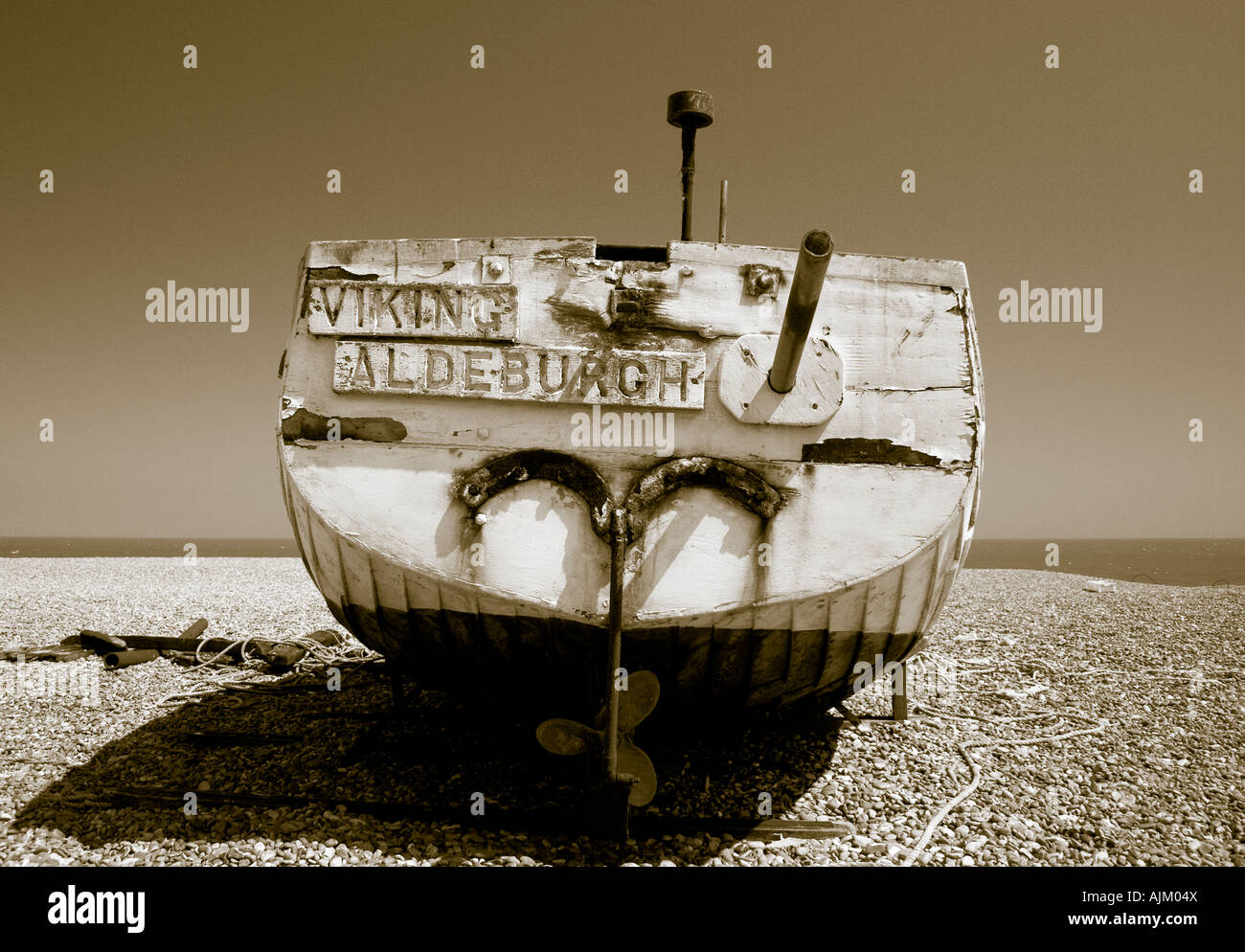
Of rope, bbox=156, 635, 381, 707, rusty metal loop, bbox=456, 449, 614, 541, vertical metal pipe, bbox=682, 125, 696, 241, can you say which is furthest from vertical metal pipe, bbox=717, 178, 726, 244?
rope, bbox=156, 635, 381, 707

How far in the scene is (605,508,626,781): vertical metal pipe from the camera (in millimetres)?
2758

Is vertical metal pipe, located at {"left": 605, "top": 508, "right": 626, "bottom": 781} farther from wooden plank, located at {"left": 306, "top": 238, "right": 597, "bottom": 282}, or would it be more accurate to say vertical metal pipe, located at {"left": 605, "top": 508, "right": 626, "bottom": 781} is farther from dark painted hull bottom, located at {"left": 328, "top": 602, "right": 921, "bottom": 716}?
wooden plank, located at {"left": 306, "top": 238, "right": 597, "bottom": 282}

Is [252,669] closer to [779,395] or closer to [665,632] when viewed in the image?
[665,632]

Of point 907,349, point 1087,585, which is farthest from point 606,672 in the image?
point 1087,585

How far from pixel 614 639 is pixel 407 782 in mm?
1576

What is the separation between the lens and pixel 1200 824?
348cm

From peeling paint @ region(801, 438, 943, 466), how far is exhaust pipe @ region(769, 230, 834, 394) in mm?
278

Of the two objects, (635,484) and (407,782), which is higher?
(635,484)

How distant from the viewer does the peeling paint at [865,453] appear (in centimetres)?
321

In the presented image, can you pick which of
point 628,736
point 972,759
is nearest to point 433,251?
point 628,736

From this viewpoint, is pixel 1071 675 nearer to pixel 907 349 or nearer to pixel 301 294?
pixel 907 349

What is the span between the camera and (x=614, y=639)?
2.84 m

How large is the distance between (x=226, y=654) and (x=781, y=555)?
4.96 meters

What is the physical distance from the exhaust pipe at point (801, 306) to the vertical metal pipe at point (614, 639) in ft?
2.84
